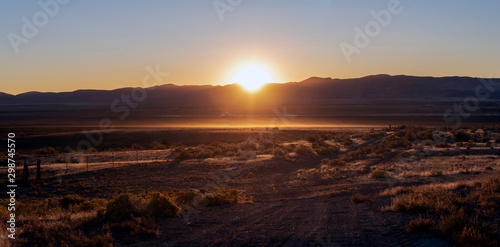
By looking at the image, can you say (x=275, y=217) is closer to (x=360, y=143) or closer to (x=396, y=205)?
(x=396, y=205)

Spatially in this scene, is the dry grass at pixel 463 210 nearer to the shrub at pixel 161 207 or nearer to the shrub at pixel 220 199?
the shrub at pixel 220 199

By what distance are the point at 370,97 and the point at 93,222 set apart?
19078 centimetres

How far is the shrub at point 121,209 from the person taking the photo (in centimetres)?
1013

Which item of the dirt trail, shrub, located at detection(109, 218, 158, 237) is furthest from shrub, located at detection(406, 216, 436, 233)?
shrub, located at detection(109, 218, 158, 237)

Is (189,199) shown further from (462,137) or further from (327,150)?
(462,137)

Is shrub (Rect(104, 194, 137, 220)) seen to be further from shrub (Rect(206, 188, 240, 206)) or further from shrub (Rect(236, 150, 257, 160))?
shrub (Rect(236, 150, 257, 160))

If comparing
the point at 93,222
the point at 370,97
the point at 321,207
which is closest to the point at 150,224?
the point at 93,222

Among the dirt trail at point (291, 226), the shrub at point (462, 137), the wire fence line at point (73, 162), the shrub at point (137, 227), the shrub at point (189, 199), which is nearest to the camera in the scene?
the dirt trail at point (291, 226)

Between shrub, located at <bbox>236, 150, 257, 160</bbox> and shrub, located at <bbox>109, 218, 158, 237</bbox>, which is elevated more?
shrub, located at <bbox>109, 218, 158, 237</bbox>

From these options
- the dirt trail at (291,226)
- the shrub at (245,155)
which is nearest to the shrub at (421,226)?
the dirt trail at (291,226)

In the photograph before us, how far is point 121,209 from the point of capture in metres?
10.2

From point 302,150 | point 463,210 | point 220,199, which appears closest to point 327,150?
point 302,150

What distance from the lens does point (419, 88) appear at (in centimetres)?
19962

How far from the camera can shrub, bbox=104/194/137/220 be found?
10.1m
